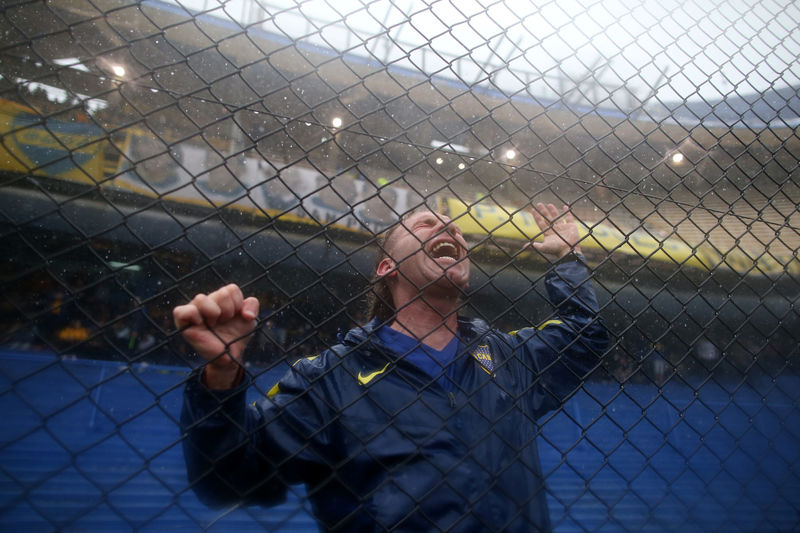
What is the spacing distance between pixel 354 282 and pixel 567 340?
2.46m

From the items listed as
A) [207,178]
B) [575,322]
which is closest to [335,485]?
[575,322]

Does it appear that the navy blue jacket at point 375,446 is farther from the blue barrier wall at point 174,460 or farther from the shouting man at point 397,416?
the blue barrier wall at point 174,460

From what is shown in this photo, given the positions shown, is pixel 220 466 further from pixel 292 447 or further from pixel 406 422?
pixel 406 422

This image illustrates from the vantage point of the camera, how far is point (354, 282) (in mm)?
3680

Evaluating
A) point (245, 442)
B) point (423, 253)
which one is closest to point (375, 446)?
point (245, 442)

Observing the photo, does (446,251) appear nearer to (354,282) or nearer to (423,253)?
(423,253)

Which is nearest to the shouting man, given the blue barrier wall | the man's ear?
the man's ear

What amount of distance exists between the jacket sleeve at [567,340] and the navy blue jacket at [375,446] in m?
0.09

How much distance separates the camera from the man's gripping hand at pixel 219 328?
871 mm

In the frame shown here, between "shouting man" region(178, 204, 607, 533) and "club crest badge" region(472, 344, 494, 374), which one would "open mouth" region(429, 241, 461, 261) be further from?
"club crest badge" region(472, 344, 494, 374)

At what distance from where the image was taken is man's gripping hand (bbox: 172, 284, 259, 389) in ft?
2.86

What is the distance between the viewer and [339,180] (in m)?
3.66

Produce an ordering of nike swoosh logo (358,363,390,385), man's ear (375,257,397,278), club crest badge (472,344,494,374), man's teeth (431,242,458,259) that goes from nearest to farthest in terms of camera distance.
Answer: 1. nike swoosh logo (358,363,390,385)
2. club crest badge (472,344,494,374)
3. man's teeth (431,242,458,259)
4. man's ear (375,257,397,278)

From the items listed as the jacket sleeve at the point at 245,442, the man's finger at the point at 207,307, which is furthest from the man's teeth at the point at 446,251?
the man's finger at the point at 207,307
